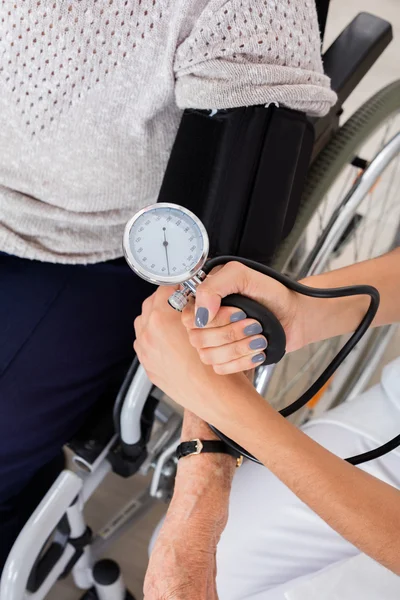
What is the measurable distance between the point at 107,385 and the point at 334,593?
43cm

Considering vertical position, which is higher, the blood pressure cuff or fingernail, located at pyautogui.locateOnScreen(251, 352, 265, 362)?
the blood pressure cuff

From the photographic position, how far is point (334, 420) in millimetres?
862

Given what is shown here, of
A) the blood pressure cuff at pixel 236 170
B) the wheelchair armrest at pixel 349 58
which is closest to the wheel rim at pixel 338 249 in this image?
the wheelchair armrest at pixel 349 58

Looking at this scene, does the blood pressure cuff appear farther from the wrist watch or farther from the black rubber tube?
the wrist watch

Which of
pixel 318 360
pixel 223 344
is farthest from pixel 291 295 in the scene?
pixel 318 360

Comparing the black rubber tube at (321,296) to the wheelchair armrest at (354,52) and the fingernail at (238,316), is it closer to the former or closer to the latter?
the fingernail at (238,316)

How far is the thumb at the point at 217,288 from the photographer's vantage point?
56 centimetres

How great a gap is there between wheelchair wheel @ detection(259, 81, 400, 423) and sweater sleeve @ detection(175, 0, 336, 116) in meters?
0.27

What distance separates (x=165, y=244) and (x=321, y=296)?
A: 0.17 m

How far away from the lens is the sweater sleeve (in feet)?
2.09

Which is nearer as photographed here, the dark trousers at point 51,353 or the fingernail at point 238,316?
the fingernail at point 238,316

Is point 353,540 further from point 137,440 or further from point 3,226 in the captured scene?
point 3,226

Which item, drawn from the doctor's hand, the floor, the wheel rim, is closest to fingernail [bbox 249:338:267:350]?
the doctor's hand

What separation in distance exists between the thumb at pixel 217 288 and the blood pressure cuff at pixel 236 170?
0.44 ft
